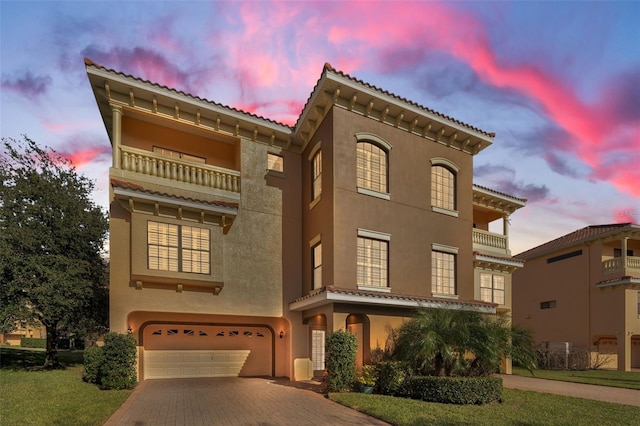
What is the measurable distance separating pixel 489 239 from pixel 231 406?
17.5 meters

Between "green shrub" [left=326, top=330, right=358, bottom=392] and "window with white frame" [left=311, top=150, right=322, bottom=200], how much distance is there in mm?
6026

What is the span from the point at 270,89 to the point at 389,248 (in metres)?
8.64

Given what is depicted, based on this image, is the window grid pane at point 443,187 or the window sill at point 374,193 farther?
the window grid pane at point 443,187

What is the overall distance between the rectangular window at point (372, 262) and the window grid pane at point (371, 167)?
7.57 feet

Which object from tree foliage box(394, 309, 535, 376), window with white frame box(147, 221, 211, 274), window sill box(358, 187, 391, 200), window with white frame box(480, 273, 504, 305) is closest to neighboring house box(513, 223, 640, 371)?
window with white frame box(480, 273, 504, 305)

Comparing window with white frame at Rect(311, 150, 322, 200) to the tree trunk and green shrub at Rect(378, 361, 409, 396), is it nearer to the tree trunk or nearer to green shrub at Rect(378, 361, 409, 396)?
green shrub at Rect(378, 361, 409, 396)

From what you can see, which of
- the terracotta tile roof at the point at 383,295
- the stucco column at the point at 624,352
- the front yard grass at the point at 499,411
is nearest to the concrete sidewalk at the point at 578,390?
the front yard grass at the point at 499,411

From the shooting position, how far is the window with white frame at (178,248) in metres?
15.2

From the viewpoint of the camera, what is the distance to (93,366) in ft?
46.0

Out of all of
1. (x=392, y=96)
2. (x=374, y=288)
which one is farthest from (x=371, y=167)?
(x=374, y=288)

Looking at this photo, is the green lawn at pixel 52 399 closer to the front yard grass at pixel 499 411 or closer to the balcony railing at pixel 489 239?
the front yard grass at pixel 499 411

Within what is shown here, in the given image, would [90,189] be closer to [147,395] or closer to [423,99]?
[147,395]

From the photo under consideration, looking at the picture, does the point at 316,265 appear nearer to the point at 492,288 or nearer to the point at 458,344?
the point at 458,344

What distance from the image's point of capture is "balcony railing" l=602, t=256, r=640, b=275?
2769cm
